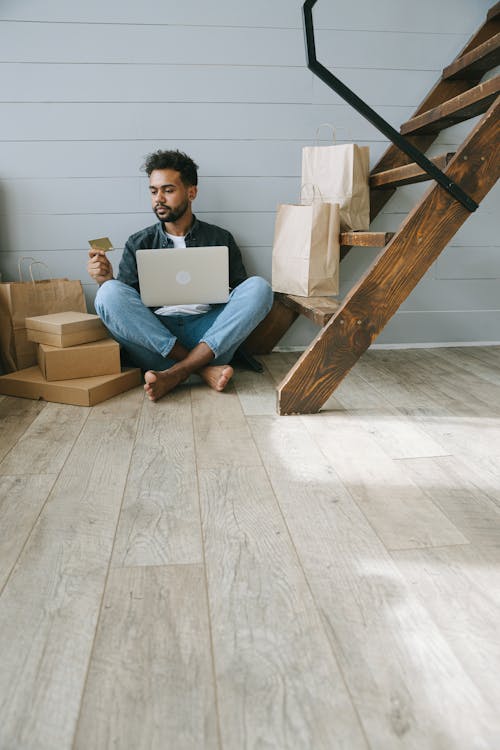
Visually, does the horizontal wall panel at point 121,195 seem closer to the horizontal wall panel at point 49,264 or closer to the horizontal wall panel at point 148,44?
the horizontal wall panel at point 49,264

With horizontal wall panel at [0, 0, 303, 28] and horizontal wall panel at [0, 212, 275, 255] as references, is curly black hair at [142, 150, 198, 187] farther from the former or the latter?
horizontal wall panel at [0, 0, 303, 28]

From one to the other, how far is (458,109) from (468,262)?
94 cm

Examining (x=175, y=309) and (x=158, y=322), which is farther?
(x=175, y=309)

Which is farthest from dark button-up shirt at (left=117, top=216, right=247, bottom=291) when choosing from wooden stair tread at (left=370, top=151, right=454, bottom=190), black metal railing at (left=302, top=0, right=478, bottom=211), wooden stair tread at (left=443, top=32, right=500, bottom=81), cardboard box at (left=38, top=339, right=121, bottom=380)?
wooden stair tread at (left=443, top=32, right=500, bottom=81)

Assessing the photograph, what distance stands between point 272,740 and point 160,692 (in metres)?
0.16

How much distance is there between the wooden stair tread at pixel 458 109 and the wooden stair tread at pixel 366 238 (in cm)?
49

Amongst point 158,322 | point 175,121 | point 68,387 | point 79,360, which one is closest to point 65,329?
point 79,360

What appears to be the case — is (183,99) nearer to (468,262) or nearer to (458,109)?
(458,109)

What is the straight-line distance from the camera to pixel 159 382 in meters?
2.01

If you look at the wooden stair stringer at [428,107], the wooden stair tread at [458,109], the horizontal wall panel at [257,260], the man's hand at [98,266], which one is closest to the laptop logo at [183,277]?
the man's hand at [98,266]

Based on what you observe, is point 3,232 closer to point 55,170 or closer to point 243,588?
point 55,170

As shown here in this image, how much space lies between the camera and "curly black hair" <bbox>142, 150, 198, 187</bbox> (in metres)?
2.34

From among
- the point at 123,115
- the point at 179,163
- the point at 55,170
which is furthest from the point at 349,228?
the point at 55,170

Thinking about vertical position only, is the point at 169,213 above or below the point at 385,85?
below
